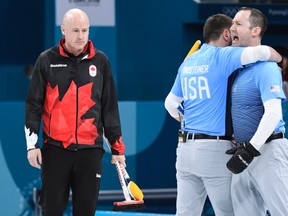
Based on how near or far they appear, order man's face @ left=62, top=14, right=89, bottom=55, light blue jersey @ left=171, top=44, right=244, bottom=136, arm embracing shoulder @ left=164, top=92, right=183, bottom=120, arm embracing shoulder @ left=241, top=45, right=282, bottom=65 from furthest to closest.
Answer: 1. arm embracing shoulder @ left=164, top=92, right=183, bottom=120
2. man's face @ left=62, top=14, right=89, bottom=55
3. light blue jersey @ left=171, top=44, right=244, bottom=136
4. arm embracing shoulder @ left=241, top=45, right=282, bottom=65

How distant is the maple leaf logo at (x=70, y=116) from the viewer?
5230 mm

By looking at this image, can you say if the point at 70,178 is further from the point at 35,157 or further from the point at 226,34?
the point at 226,34

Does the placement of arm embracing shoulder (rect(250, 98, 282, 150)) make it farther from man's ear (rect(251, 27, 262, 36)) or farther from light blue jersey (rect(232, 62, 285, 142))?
man's ear (rect(251, 27, 262, 36))

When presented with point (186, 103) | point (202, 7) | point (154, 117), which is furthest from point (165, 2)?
point (186, 103)

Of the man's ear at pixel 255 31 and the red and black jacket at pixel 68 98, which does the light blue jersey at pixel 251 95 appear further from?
the red and black jacket at pixel 68 98

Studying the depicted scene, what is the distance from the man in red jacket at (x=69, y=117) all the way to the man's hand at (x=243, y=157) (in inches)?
36.3

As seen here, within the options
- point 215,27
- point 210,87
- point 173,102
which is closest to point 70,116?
point 173,102

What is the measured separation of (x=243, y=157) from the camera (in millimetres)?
4840

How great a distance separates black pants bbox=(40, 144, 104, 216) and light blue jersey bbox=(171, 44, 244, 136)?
2.12ft

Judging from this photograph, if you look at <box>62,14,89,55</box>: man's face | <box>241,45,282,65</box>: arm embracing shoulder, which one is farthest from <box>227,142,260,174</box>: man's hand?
→ <box>62,14,89,55</box>: man's face

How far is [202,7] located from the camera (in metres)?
9.71

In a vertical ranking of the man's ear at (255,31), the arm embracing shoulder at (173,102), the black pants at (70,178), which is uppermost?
the man's ear at (255,31)

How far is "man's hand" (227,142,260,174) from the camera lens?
484cm

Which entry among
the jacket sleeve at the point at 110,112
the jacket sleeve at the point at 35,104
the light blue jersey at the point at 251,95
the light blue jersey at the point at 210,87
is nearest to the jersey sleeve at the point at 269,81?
the light blue jersey at the point at 251,95
